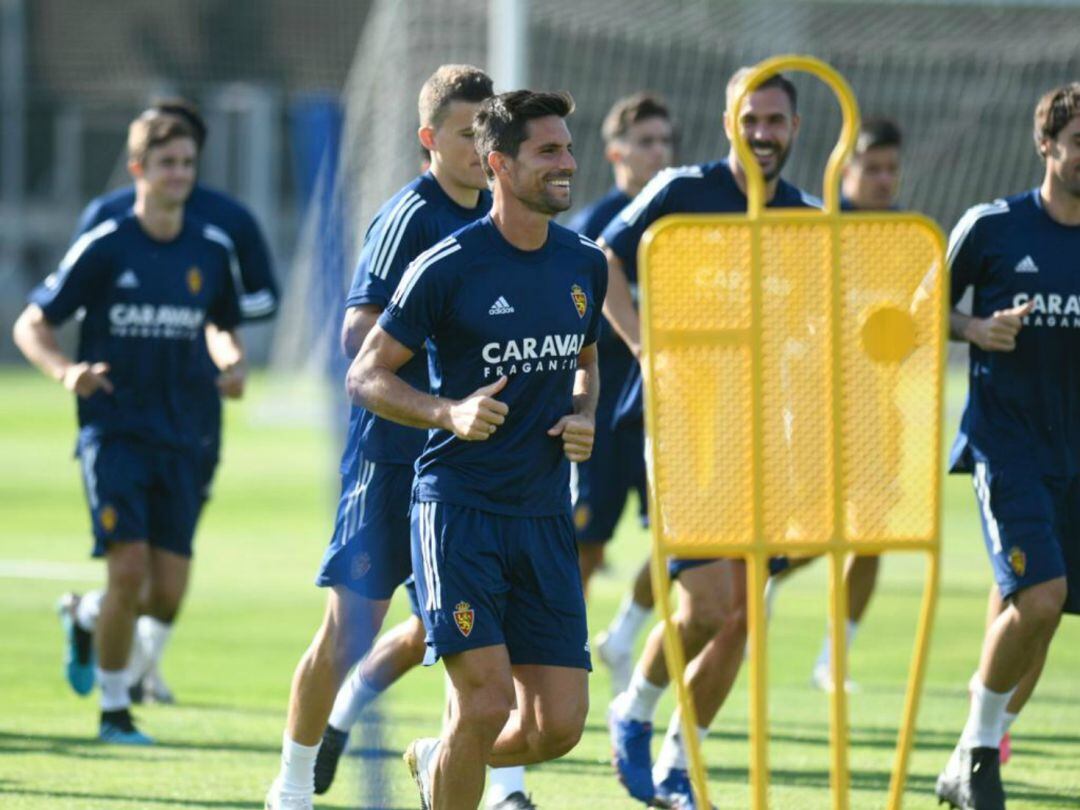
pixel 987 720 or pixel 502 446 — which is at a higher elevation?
pixel 502 446

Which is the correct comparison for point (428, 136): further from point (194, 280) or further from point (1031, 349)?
point (194, 280)

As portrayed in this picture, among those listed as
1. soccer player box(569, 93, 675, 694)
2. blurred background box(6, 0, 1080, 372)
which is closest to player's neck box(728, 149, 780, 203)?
soccer player box(569, 93, 675, 694)

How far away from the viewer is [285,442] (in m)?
27.4

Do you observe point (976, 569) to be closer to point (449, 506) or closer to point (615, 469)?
point (615, 469)

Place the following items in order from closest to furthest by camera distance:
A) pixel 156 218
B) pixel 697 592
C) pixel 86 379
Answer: pixel 697 592 → pixel 86 379 → pixel 156 218

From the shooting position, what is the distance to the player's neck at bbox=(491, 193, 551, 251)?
18.6 ft

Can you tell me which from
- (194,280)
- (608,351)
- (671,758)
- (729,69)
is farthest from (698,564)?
(729,69)

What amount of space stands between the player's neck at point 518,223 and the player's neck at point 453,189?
0.95 meters

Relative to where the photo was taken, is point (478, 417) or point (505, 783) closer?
point (478, 417)

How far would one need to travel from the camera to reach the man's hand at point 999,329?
6602mm

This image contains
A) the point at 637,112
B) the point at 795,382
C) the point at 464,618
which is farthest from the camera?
the point at 637,112

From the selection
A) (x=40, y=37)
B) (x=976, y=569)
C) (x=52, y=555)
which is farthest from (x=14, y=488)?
(x=40, y=37)

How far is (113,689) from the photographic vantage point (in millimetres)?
8641

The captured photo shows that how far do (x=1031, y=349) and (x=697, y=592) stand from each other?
1.46 meters
